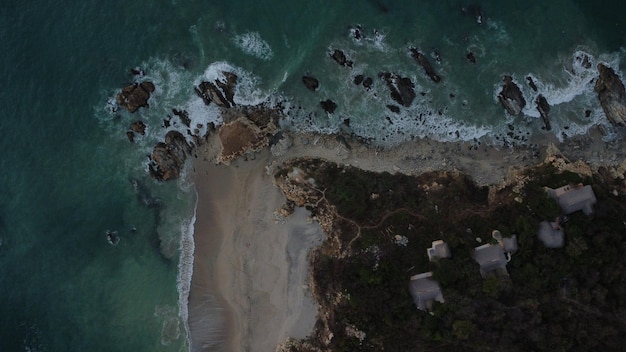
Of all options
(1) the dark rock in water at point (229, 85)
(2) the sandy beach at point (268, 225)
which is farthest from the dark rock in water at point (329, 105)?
(1) the dark rock in water at point (229, 85)

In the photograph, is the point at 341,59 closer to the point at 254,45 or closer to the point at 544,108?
the point at 254,45

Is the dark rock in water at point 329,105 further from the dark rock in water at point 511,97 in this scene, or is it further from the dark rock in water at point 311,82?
the dark rock in water at point 511,97

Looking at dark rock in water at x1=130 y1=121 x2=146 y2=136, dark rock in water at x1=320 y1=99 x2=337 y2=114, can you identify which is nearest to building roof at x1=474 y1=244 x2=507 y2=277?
dark rock in water at x1=320 y1=99 x2=337 y2=114

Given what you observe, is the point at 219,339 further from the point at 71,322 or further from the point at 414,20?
the point at 414,20

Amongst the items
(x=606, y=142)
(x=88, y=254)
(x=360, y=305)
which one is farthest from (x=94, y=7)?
(x=606, y=142)

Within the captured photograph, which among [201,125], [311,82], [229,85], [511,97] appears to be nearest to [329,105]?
[311,82]

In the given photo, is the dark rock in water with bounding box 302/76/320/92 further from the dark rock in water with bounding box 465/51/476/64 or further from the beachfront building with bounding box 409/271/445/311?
the beachfront building with bounding box 409/271/445/311
